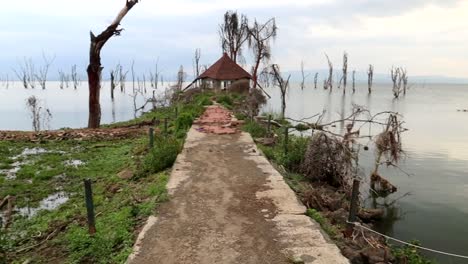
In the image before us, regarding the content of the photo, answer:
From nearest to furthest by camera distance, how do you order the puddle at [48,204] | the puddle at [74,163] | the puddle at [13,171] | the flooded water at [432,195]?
the puddle at [48,204] → the flooded water at [432,195] → the puddle at [13,171] → the puddle at [74,163]

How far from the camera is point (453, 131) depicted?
24.6m

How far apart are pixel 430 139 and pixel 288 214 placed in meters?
18.2

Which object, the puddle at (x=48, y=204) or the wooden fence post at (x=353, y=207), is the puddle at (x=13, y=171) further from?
the wooden fence post at (x=353, y=207)

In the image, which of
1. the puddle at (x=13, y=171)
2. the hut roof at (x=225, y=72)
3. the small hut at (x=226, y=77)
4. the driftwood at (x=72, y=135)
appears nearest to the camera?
the puddle at (x=13, y=171)

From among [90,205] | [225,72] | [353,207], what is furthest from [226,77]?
[90,205]

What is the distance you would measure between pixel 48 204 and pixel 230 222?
469 cm

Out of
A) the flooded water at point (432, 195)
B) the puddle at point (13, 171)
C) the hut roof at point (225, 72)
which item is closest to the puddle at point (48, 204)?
the puddle at point (13, 171)

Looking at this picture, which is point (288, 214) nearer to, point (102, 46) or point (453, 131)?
point (102, 46)

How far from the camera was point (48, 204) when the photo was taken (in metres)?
8.41

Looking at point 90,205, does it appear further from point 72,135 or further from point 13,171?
point 72,135

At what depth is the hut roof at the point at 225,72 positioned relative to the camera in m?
32.8

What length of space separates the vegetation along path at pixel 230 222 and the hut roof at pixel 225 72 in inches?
939

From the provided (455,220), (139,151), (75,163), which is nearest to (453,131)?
(455,220)

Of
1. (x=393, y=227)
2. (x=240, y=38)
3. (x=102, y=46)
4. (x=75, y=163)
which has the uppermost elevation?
(x=240, y=38)
